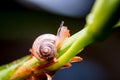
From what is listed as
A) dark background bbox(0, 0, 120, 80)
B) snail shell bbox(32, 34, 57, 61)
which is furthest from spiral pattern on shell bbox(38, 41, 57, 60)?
dark background bbox(0, 0, 120, 80)

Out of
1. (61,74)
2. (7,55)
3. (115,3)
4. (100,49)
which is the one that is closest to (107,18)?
(115,3)

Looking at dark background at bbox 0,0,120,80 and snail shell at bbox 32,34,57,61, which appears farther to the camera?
dark background at bbox 0,0,120,80

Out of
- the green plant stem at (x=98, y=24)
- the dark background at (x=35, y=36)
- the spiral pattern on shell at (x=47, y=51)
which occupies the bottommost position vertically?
the green plant stem at (x=98, y=24)

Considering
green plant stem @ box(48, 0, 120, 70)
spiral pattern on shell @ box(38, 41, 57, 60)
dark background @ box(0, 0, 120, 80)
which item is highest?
dark background @ box(0, 0, 120, 80)

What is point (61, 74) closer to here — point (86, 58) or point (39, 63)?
point (86, 58)

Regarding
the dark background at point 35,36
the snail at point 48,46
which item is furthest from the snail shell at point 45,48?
the dark background at point 35,36

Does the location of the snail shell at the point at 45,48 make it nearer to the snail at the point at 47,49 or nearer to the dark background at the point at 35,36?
the snail at the point at 47,49

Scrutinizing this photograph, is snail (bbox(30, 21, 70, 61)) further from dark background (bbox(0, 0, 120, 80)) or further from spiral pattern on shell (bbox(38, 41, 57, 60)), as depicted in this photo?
dark background (bbox(0, 0, 120, 80))
